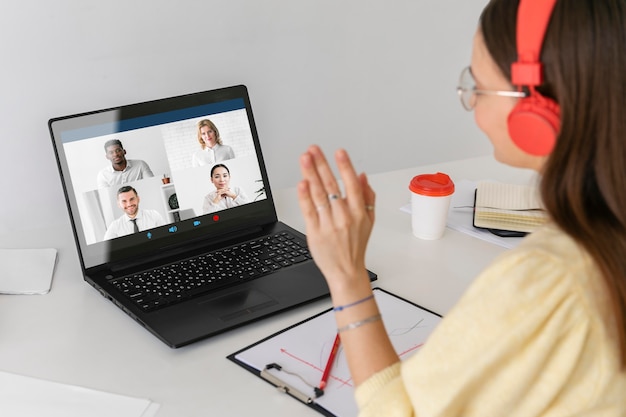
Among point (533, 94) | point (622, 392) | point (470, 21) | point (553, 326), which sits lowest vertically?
point (622, 392)

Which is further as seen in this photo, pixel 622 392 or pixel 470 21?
pixel 470 21

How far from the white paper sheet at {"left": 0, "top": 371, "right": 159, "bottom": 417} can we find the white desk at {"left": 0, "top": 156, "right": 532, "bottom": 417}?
0.02 meters

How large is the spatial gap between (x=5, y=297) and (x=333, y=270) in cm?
62

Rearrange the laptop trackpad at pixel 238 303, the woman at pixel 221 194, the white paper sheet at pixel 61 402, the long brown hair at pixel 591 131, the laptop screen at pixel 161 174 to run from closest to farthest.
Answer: the long brown hair at pixel 591 131 → the white paper sheet at pixel 61 402 → the laptop trackpad at pixel 238 303 → the laptop screen at pixel 161 174 → the woman at pixel 221 194

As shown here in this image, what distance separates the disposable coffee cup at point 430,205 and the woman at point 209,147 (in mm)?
361

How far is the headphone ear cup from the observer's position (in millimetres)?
814

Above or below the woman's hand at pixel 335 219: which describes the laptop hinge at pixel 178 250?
below

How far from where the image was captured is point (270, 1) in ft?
5.38

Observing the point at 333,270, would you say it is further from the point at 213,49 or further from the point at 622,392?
the point at 213,49

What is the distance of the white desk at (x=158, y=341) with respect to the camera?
3.34ft

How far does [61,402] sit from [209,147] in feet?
A: 1.91

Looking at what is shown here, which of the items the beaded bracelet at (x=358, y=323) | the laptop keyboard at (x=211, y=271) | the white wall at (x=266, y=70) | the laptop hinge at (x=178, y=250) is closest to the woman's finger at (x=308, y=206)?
the beaded bracelet at (x=358, y=323)

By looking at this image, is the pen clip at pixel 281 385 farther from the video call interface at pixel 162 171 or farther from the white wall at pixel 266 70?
the white wall at pixel 266 70

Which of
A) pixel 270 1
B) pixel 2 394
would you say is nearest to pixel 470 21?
pixel 270 1
